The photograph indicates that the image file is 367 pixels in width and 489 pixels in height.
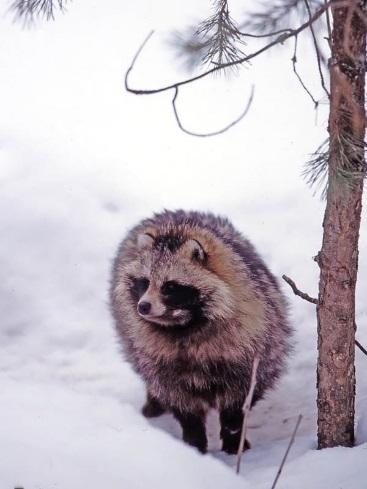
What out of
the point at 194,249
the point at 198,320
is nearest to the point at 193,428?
the point at 198,320

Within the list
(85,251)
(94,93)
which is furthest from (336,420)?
(94,93)

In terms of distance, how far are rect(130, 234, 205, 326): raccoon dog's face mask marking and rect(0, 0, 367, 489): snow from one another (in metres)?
0.55

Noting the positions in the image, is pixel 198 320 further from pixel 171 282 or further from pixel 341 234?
pixel 341 234

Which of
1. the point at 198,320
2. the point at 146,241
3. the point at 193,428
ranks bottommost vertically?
the point at 193,428

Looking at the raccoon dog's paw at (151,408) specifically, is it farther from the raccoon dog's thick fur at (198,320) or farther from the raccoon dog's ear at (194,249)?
the raccoon dog's ear at (194,249)

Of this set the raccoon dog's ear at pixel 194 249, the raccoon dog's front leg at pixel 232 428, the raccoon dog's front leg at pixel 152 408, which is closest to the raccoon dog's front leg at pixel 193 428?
the raccoon dog's front leg at pixel 232 428

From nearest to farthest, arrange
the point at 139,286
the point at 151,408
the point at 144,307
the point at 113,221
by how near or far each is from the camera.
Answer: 1. the point at 144,307
2. the point at 139,286
3. the point at 151,408
4. the point at 113,221

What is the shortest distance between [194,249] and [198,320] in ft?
1.16

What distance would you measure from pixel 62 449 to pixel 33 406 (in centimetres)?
63

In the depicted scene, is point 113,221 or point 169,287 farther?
point 113,221

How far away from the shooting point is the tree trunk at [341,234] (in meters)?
2.55

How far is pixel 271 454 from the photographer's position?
3311 millimetres

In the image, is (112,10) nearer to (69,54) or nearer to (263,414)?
(69,54)

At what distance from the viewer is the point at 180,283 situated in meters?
3.21
